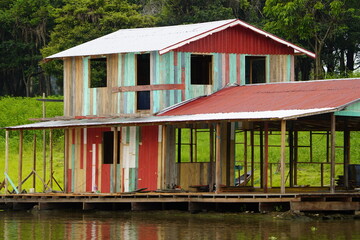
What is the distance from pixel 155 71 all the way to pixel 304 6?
22687mm

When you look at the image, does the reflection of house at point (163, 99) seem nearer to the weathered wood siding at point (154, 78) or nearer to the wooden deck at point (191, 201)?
the weathered wood siding at point (154, 78)

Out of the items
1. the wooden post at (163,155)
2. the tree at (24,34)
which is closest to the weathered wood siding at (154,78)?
the wooden post at (163,155)

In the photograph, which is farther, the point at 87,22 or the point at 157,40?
the point at 87,22

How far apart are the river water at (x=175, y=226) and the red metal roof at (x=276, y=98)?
144 inches

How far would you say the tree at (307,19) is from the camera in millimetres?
62219

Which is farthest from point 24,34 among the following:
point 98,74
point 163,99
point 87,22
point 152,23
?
point 163,99

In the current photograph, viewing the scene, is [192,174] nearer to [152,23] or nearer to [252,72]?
[252,72]

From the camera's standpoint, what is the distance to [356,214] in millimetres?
35531

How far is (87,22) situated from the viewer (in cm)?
7606

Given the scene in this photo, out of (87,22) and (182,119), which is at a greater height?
(87,22)

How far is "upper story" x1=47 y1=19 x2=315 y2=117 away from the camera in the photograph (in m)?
42.0

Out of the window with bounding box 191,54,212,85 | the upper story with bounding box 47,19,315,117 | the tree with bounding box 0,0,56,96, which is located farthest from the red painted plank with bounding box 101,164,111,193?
the tree with bounding box 0,0,56,96

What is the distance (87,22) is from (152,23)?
4.37 m

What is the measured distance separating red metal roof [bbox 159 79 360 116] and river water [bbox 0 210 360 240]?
3663 mm
